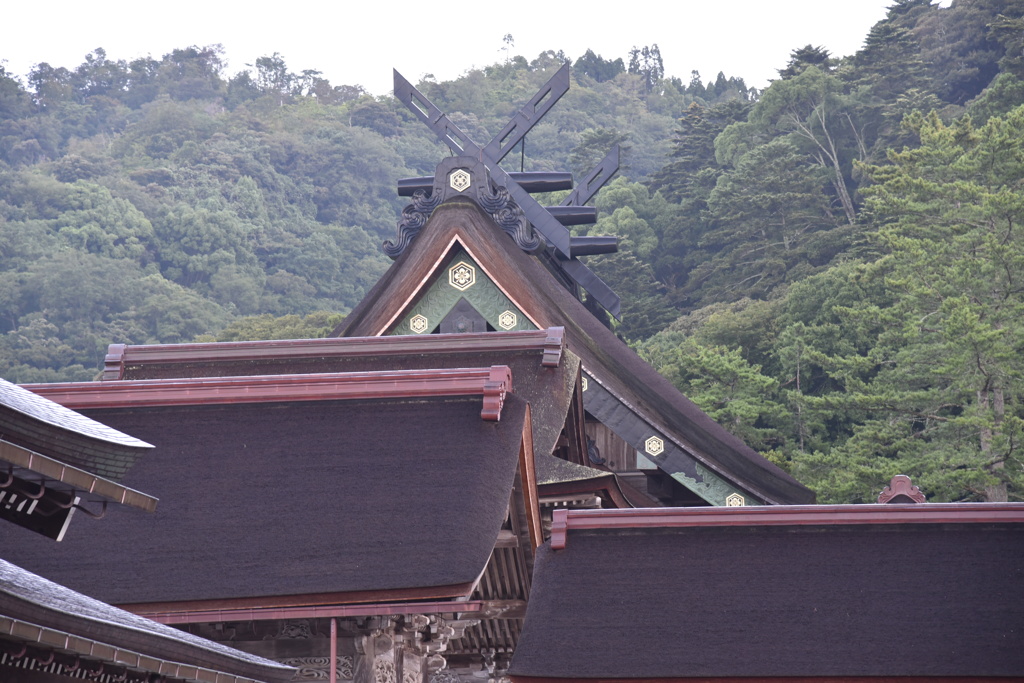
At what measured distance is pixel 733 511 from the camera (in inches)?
403

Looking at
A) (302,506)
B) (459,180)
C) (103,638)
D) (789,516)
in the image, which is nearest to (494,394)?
(302,506)

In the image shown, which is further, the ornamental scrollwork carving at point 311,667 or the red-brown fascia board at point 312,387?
the red-brown fascia board at point 312,387

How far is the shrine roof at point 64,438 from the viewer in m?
4.89

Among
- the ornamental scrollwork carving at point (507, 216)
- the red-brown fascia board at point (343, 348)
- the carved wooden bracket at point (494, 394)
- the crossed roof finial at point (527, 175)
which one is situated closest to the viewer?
the carved wooden bracket at point (494, 394)

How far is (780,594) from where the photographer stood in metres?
9.73

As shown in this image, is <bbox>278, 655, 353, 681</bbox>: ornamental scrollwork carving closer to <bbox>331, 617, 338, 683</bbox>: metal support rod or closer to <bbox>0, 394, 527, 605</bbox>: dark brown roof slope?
<bbox>331, 617, 338, 683</bbox>: metal support rod

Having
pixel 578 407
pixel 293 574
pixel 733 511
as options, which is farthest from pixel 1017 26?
pixel 293 574

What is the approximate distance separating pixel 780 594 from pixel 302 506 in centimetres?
367

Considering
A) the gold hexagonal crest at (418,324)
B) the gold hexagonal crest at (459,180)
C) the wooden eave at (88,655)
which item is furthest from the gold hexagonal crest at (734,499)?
the wooden eave at (88,655)

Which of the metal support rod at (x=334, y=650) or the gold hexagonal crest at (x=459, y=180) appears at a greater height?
the gold hexagonal crest at (x=459, y=180)

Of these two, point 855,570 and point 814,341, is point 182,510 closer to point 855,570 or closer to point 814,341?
point 855,570

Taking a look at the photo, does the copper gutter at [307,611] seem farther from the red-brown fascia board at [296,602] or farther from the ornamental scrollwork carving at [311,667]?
the ornamental scrollwork carving at [311,667]

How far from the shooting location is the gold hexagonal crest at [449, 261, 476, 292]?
14906 mm

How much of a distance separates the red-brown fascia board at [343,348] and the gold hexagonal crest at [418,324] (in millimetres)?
2055
